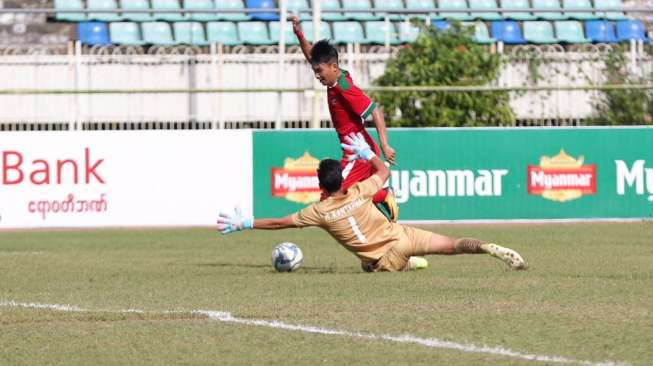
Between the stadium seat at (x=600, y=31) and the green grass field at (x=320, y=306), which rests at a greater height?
the stadium seat at (x=600, y=31)

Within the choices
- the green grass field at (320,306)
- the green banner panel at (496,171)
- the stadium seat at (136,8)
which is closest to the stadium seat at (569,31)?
the stadium seat at (136,8)

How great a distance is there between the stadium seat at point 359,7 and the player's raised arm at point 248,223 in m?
19.1

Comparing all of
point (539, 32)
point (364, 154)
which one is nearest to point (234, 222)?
point (364, 154)

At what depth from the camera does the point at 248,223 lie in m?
11.8

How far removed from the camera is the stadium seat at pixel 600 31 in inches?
1236

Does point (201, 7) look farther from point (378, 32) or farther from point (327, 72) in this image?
point (327, 72)

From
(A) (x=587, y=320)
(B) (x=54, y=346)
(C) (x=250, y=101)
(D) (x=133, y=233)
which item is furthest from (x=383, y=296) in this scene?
(C) (x=250, y=101)

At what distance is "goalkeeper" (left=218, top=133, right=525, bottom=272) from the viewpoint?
1176 centimetres

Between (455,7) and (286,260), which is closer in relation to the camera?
(286,260)

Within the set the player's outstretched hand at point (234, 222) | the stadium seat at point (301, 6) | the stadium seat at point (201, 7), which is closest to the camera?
the player's outstretched hand at point (234, 222)

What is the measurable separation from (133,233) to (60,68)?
7.06m

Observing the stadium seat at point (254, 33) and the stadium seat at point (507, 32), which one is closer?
the stadium seat at point (254, 33)

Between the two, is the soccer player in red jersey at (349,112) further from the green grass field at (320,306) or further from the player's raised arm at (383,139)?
the green grass field at (320,306)

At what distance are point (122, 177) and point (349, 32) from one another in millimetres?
10549
